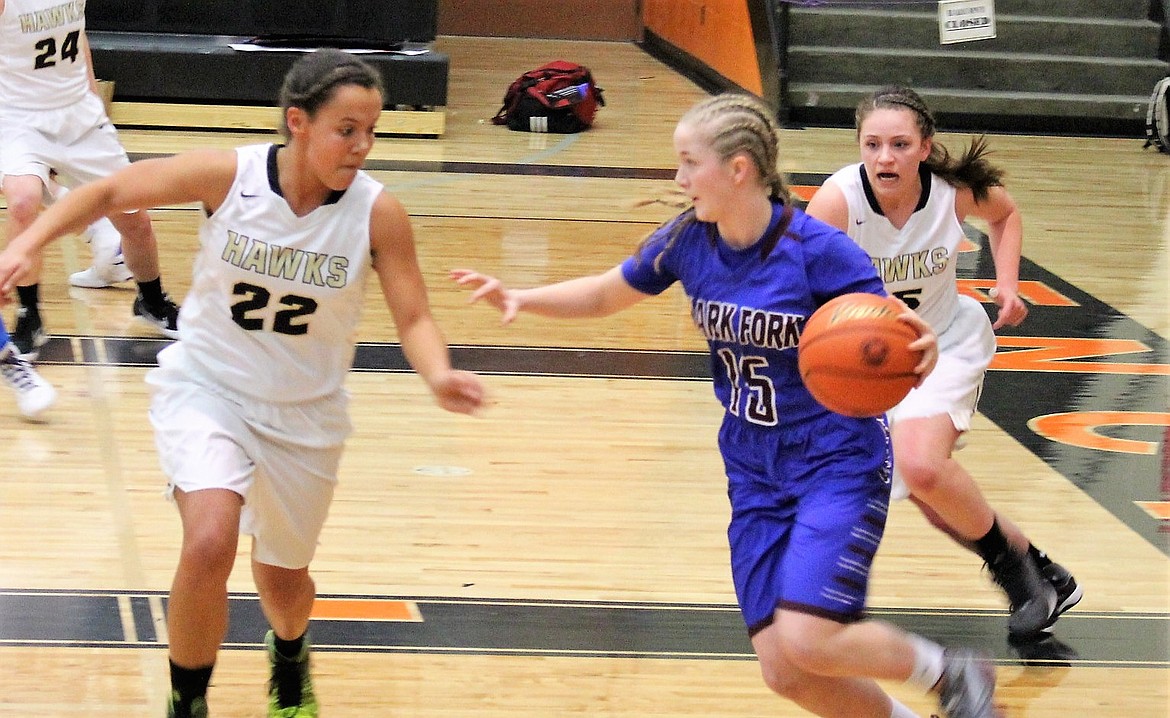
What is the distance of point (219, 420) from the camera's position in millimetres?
2949

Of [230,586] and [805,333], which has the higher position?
[805,333]

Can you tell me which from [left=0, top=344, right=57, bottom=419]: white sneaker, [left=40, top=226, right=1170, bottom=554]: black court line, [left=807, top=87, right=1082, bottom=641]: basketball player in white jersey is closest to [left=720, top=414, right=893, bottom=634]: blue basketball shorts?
[left=807, top=87, right=1082, bottom=641]: basketball player in white jersey

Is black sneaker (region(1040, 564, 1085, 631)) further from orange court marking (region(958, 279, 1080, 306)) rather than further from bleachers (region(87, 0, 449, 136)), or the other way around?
bleachers (region(87, 0, 449, 136))

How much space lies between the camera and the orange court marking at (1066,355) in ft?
20.8

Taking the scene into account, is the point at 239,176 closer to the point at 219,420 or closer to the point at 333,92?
the point at 333,92

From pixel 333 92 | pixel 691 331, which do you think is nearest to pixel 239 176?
pixel 333 92

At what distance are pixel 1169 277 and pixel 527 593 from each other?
527 cm

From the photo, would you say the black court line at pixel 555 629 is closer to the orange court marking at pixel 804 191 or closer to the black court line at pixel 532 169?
the orange court marking at pixel 804 191

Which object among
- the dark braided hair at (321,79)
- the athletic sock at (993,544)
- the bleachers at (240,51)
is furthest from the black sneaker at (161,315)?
the bleachers at (240,51)

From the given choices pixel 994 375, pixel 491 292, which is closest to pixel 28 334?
pixel 491 292

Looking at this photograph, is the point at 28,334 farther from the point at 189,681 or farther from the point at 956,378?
the point at 956,378

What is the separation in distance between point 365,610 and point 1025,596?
1751 millimetres

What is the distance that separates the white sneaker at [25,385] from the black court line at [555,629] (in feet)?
4.75

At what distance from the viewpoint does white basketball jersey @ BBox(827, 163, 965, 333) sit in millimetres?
3742
